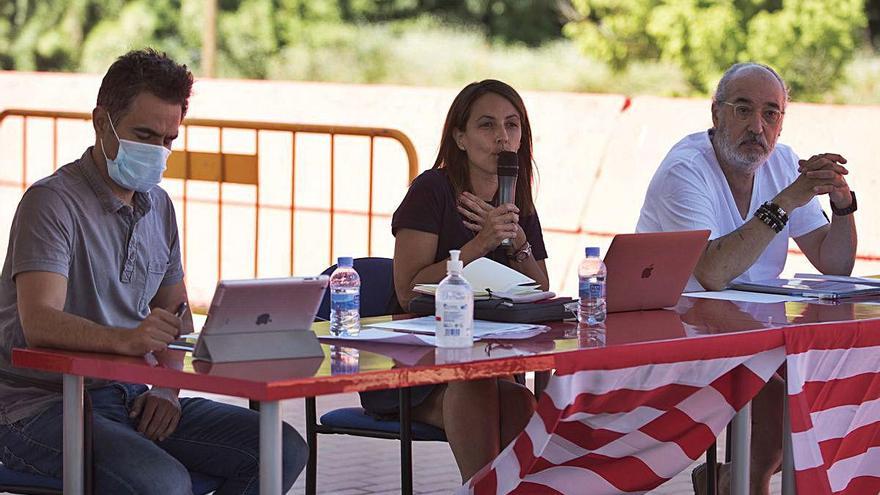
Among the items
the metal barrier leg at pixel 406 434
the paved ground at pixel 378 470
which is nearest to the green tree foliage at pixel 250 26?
the paved ground at pixel 378 470

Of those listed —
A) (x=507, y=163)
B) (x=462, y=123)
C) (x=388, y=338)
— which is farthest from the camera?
(x=462, y=123)

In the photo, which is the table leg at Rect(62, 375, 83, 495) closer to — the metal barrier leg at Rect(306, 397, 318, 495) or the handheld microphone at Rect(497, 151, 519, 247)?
the metal barrier leg at Rect(306, 397, 318, 495)

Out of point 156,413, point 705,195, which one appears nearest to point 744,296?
point 705,195

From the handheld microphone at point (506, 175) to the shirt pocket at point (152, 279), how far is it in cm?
93

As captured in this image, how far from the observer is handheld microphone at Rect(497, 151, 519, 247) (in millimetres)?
4281

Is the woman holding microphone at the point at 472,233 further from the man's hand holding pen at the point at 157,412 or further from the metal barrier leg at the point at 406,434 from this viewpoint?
the man's hand holding pen at the point at 157,412

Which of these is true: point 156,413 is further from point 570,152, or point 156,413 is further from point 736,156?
point 570,152

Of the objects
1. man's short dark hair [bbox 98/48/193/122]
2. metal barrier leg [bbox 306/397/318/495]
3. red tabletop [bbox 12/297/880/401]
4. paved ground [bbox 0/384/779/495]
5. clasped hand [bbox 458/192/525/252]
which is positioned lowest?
paved ground [bbox 0/384/779/495]

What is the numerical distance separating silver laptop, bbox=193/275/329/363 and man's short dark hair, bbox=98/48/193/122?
72 centimetres

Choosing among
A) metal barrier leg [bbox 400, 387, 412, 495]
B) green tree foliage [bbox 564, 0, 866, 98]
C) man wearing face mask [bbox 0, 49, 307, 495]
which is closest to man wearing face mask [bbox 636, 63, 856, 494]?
metal barrier leg [bbox 400, 387, 412, 495]

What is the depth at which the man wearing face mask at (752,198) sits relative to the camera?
4910 millimetres

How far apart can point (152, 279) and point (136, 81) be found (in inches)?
20.1

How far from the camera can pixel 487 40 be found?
83.1 feet

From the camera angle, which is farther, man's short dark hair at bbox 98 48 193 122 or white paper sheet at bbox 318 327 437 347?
man's short dark hair at bbox 98 48 193 122
